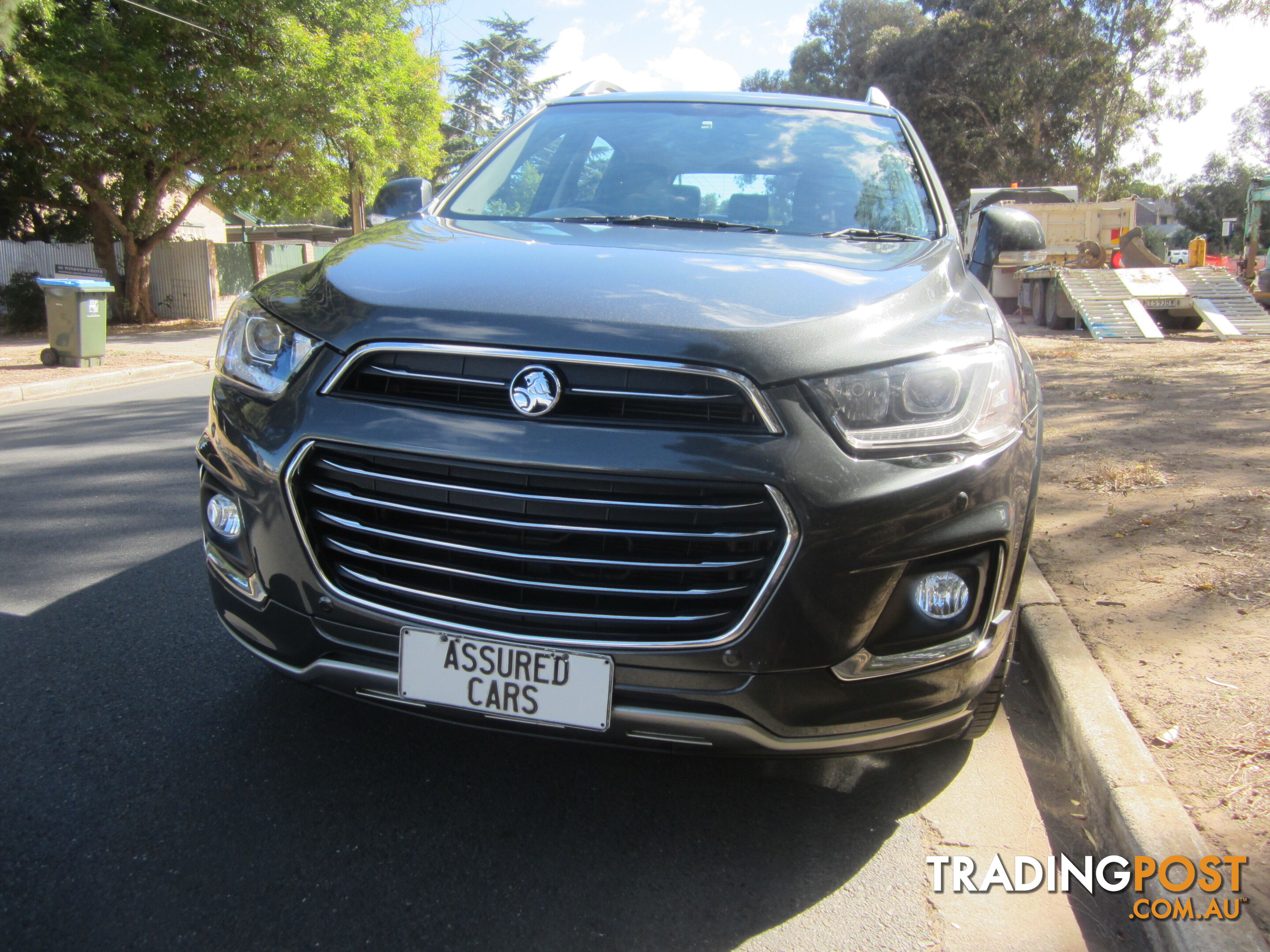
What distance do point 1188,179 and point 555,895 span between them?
77283 mm

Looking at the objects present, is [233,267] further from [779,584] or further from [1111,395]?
[779,584]

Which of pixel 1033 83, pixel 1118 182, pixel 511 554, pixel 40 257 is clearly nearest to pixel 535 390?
pixel 511 554

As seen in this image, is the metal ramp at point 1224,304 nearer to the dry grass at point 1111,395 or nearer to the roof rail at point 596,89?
the dry grass at point 1111,395

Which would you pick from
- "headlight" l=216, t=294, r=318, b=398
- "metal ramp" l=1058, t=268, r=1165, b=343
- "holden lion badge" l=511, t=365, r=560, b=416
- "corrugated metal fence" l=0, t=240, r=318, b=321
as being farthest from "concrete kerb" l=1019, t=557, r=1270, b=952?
"corrugated metal fence" l=0, t=240, r=318, b=321

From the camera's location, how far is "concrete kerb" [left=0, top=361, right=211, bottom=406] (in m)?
9.73

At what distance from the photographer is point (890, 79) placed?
4159 centimetres

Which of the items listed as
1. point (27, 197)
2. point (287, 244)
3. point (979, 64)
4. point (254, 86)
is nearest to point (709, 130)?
point (254, 86)

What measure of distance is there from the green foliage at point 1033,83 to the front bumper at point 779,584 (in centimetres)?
3958

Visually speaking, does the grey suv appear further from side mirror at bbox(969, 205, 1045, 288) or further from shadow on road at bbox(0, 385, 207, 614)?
shadow on road at bbox(0, 385, 207, 614)

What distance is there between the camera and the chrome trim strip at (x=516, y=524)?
1.90m

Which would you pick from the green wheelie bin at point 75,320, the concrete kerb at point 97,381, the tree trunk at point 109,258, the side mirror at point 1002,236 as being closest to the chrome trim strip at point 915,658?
the side mirror at point 1002,236

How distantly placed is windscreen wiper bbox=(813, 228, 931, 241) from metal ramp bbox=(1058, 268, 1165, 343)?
1412cm

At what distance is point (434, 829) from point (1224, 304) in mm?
18431

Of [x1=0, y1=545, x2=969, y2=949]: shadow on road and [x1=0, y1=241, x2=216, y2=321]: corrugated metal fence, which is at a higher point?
[x1=0, y1=241, x2=216, y2=321]: corrugated metal fence
